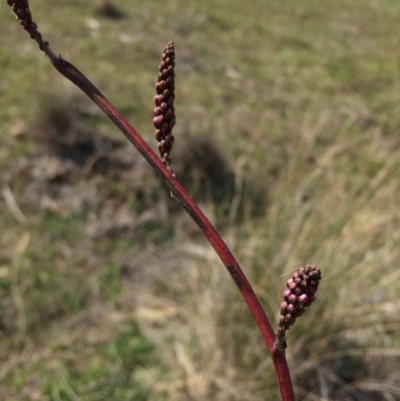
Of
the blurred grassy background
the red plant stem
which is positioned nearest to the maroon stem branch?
the red plant stem

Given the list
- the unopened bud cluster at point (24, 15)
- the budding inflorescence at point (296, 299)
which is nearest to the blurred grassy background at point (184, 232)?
the budding inflorescence at point (296, 299)

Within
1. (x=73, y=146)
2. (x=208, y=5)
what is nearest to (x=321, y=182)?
(x=73, y=146)

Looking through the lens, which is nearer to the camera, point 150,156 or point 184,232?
point 150,156

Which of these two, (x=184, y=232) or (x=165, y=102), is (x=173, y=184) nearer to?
(x=165, y=102)

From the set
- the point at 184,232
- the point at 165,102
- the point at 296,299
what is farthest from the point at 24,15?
the point at 184,232

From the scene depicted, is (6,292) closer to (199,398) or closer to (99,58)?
(199,398)

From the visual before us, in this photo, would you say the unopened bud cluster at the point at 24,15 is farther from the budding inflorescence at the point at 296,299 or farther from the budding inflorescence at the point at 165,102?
the budding inflorescence at the point at 296,299

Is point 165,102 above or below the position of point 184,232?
above
